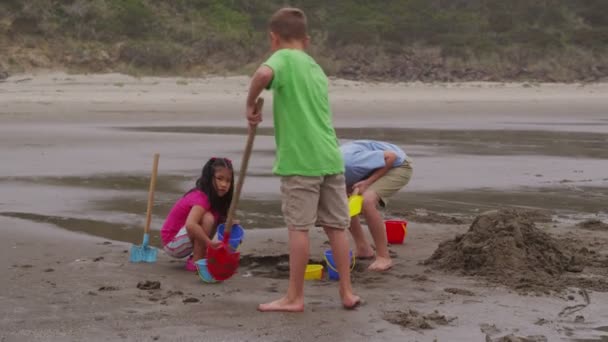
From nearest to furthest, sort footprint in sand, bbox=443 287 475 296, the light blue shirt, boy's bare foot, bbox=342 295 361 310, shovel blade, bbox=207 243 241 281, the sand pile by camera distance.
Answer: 1. boy's bare foot, bbox=342 295 361 310
2. footprint in sand, bbox=443 287 475 296
3. shovel blade, bbox=207 243 241 281
4. the light blue shirt
5. the sand pile

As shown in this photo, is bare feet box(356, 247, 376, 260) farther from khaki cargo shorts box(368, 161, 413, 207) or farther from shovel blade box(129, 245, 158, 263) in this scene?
shovel blade box(129, 245, 158, 263)

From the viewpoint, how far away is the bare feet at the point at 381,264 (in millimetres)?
6336

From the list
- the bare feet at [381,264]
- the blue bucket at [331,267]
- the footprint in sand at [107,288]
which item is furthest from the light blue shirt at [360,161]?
the footprint in sand at [107,288]

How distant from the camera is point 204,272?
5785mm

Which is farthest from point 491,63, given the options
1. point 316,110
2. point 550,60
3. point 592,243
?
point 316,110

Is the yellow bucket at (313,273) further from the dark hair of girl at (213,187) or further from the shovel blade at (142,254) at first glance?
the shovel blade at (142,254)

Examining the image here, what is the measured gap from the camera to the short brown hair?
526cm

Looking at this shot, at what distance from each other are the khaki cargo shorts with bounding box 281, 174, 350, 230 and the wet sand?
437 millimetres

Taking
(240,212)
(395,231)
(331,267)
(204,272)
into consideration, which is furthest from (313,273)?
(240,212)

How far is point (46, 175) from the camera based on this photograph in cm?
1055

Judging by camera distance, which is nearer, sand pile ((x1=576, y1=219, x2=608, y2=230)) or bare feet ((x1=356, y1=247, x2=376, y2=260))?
bare feet ((x1=356, y1=247, x2=376, y2=260))

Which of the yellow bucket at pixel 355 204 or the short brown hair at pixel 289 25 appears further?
the yellow bucket at pixel 355 204

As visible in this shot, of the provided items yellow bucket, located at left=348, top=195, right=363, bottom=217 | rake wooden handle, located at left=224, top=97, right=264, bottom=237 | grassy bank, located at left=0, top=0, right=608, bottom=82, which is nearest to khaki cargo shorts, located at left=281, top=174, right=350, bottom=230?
rake wooden handle, located at left=224, top=97, right=264, bottom=237

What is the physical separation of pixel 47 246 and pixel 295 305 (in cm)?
232
